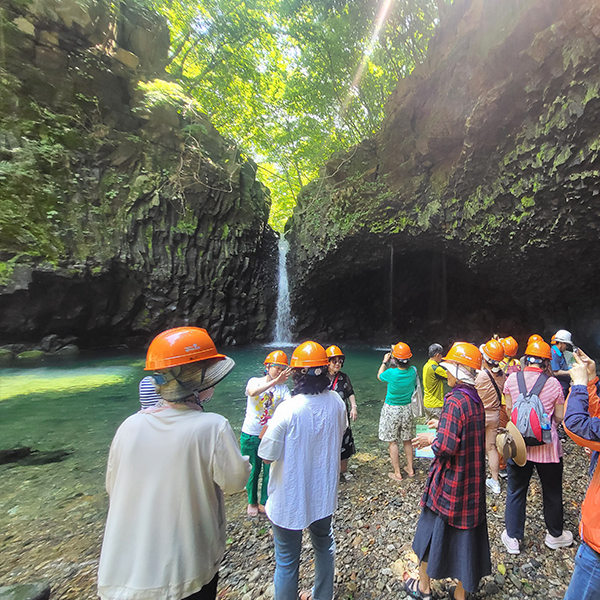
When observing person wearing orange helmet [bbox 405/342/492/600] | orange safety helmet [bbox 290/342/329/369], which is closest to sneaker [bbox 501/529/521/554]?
person wearing orange helmet [bbox 405/342/492/600]

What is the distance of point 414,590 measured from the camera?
2314 mm

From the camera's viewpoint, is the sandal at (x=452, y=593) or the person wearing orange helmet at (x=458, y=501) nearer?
the person wearing orange helmet at (x=458, y=501)

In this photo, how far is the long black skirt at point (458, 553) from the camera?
81.1 inches

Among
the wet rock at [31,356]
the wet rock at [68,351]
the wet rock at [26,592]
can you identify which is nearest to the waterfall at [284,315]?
the wet rock at [68,351]

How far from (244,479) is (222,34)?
23595mm

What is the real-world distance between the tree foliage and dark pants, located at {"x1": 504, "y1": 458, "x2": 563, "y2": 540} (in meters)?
16.8

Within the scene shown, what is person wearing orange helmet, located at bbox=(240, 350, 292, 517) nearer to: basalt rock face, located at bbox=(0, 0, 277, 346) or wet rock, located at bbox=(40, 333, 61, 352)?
basalt rock face, located at bbox=(0, 0, 277, 346)

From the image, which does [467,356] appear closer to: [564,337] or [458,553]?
[458,553]

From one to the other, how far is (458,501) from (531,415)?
1.20m

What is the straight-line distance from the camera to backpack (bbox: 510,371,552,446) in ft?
8.62

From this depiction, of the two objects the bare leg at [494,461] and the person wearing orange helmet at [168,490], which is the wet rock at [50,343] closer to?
the person wearing orange helmet at [168,490]

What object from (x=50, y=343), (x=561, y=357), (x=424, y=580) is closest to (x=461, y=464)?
(x=424, y=580)

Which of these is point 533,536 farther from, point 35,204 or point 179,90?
point 179,90

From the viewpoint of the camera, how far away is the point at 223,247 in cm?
1664
